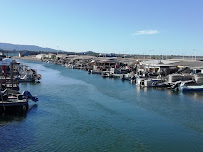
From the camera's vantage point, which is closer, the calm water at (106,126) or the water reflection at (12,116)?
the calm water at (106,126)

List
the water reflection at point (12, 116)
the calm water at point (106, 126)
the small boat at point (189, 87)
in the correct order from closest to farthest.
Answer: the calm water at point (106, 126)
the water reflection at point (12, 116)
the small boat at point (189, 87)

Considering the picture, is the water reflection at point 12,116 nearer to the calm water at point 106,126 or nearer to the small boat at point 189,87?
the calm water at point 106,126

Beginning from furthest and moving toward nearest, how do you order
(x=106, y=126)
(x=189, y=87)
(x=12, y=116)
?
(x=189, y=87), (x=12, y=116), (x=106, y=126)

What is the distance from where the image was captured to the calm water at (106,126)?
9523 mm

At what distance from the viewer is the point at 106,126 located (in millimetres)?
11672

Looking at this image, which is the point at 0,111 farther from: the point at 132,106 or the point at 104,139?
the point at 132,106

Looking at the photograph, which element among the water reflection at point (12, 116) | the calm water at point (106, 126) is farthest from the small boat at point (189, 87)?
the water reflection at point (12, 116)

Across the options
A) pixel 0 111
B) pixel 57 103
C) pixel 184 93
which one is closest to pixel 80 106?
pixel 57 103

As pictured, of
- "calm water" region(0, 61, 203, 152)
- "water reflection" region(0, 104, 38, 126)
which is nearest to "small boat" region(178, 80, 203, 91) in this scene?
"calm water" region(0, 61, 203, 152)

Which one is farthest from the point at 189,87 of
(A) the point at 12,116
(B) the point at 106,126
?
(A) the point at 12,116

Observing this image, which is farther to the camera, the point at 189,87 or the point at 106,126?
the point at 189,87

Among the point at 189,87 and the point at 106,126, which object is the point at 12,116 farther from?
the point at 189,87

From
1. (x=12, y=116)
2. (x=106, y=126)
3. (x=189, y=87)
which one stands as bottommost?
(x=106, y=126)

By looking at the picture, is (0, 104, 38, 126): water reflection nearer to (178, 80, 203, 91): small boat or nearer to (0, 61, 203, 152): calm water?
(0, 61, 203, 152): calm water
